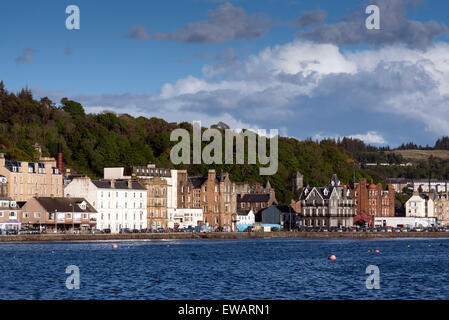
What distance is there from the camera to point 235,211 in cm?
17400

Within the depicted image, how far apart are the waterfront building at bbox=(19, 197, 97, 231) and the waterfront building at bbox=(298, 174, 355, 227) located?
208 feet

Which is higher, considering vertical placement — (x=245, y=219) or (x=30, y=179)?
(x=30, y=179)

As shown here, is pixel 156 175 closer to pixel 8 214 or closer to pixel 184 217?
pixel 184 217

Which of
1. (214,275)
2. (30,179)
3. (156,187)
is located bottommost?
(214,275)

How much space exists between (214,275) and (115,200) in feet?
271

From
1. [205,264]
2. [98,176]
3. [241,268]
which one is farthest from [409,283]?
[98,176]

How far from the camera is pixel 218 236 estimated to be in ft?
502

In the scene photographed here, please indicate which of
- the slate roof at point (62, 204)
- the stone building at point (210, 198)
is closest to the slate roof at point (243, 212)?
the stone building at point (210, 198)

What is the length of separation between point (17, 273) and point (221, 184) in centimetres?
10328

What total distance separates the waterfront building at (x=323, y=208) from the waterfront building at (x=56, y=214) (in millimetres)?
63359

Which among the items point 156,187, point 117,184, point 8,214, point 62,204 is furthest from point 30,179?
point 156,187

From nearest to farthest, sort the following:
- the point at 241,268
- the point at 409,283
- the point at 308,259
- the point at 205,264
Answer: the point at 409,283, the point at 241,268, the point at 205,264, the point at 308,259

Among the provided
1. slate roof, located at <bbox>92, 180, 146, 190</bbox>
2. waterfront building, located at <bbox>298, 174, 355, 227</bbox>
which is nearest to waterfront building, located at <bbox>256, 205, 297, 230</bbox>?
waterfront building, located at <bbox>298, 174, 355, 227</bbox>
